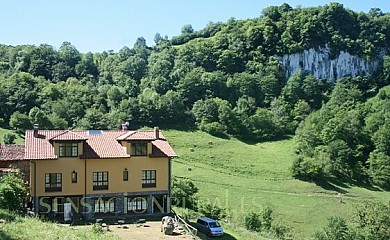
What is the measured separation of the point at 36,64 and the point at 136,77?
89.5ft

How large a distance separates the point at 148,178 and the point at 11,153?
35.4ft

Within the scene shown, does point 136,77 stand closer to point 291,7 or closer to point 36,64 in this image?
point 36,64

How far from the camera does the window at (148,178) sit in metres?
35.9

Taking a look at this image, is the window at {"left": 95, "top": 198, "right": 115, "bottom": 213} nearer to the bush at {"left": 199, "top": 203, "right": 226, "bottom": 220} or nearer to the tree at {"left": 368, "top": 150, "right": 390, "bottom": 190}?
the bush at {"left": 199, "top": 203, "right": 226, "bottom": 220}

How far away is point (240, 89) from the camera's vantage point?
124 m

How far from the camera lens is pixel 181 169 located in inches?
2424

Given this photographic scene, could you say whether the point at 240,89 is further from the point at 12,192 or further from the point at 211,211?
the point at 12,192

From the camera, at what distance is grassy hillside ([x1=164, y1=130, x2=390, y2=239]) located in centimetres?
4803

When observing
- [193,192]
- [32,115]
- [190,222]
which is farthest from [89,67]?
[190,222]

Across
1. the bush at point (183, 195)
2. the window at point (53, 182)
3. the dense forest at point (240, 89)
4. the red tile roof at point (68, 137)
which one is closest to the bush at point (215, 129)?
the dense forest at point (240, 89)

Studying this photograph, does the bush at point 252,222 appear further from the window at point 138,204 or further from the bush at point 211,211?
the window at point 138,204

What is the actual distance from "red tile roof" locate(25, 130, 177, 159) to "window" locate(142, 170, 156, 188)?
1291 millimetres

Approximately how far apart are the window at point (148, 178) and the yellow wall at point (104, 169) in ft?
0.74

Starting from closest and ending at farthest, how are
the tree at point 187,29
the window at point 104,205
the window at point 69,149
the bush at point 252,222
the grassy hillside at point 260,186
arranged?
the window at point 69,149 → the window at point 104,205 → the bush at point 252,222 → the grassy hillside at point 260,186 → the tree at point 187,29
